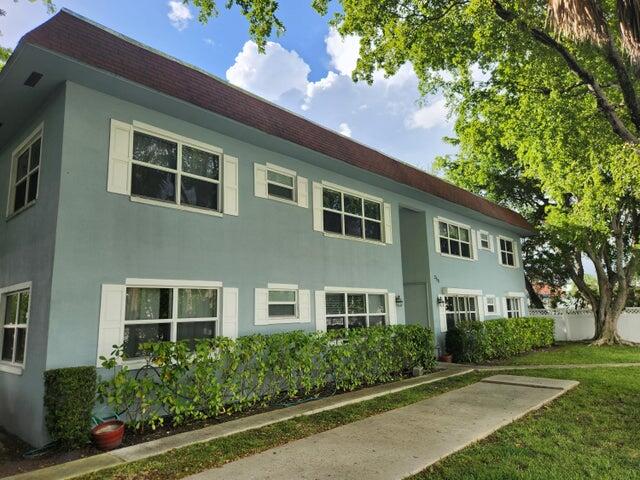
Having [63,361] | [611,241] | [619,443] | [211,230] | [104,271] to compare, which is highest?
[611,241]

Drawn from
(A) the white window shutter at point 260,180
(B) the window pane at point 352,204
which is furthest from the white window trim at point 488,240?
(A) the white window shutter at point 260,180

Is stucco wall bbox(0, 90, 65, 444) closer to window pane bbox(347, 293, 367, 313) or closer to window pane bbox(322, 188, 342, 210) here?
window pane bbox(322, 188, 342, 210)

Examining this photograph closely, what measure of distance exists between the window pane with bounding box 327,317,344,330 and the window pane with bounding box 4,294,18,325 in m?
6.18

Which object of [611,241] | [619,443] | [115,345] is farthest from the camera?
[611,241]

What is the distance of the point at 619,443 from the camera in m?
5.19

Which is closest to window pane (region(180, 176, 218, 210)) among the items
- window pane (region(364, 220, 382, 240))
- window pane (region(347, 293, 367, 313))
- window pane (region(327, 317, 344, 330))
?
window pane (region(327, 317, 344, 330))

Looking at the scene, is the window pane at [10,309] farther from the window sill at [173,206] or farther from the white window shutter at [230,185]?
the white window shutter at [230,185]

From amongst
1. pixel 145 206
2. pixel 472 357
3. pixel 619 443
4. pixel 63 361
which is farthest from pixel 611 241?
pixel 63 361

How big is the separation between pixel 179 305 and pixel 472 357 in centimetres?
930

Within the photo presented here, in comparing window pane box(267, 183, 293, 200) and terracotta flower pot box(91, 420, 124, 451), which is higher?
window pane box(267, 183, 293, 200)

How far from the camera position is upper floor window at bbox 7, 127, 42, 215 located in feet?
23.9

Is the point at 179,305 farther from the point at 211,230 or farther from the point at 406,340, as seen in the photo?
the point at 406,340

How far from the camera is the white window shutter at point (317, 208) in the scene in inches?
402

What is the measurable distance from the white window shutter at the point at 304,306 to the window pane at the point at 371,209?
11.6ft
